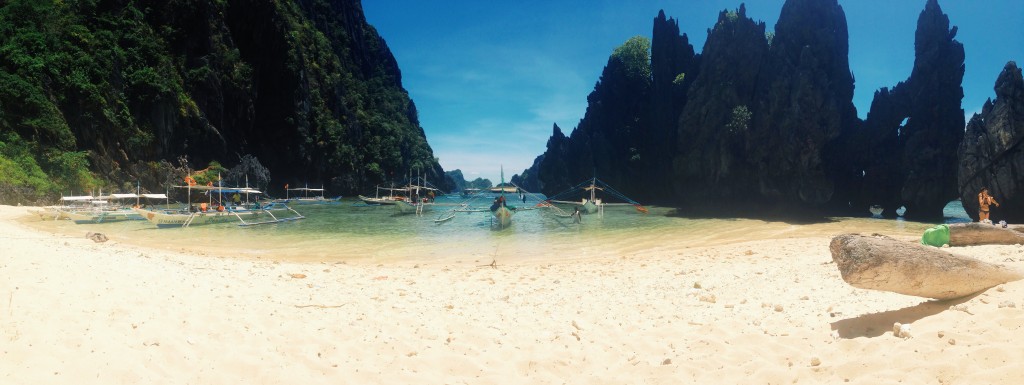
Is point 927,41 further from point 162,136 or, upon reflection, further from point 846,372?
point 162,136

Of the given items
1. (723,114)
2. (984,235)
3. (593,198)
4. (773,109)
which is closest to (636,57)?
(723,114)

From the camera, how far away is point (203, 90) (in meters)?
56.8

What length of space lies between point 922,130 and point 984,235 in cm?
3608

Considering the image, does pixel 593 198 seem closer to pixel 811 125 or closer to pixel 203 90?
pixel 811 125

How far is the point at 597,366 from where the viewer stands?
4762 millimetres

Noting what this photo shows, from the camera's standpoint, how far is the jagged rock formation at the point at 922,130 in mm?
35750

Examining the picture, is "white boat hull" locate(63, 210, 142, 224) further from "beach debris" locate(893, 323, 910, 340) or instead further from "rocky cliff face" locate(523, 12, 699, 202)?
"rocky cliff face" locate(523, 12, 699, 202)

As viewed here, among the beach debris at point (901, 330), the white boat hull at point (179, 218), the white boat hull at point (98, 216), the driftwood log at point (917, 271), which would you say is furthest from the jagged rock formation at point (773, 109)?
the white boat hull at point (98, 216)

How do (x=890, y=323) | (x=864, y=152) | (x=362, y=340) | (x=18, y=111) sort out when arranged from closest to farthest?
(x=890, y=323) → (x=362, y=340) → (x=18, y=111) → (x=864, y=152)

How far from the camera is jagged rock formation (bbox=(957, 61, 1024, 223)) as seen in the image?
25156 mm

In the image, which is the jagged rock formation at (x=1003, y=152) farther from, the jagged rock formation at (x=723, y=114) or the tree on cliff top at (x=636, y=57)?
the tree on cliff top at (x=636, y=57)

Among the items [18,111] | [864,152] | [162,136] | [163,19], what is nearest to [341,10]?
[163,19]

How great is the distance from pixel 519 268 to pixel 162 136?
56.3m

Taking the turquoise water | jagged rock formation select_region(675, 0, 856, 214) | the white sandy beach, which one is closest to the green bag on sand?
the white sandy beach
